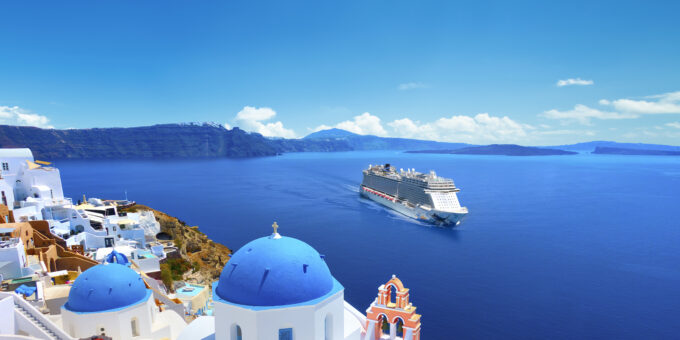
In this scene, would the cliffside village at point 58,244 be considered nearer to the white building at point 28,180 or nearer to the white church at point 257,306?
the white building at point 28,180

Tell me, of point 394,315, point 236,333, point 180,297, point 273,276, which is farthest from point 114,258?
point 394,315

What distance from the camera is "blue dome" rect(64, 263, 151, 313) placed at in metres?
13.2

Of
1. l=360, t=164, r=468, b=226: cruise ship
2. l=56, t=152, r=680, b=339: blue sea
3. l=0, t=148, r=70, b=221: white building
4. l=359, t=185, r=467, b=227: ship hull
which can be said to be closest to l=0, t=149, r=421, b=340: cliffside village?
l=0, t=148, r=70, b=221: white building

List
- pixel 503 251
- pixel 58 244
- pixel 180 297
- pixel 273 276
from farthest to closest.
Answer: pixel 503 251 → pixel 180 297 → pixel 58 244 → pixel 273 276

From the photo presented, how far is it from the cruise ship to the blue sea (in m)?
2.34

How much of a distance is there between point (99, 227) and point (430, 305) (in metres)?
28.2

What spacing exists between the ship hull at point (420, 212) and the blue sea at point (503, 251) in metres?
1.77

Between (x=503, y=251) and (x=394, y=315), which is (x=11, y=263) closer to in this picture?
(x=394, y=315)

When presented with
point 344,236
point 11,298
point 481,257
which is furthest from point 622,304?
point 11,298

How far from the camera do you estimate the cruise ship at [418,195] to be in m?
55.6

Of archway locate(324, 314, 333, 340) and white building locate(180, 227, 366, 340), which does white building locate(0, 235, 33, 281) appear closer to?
white building locate(180, 227, 366, 340)

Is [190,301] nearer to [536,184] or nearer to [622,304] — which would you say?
[622,304]

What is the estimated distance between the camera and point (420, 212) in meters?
59.4

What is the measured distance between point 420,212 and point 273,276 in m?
52.0
